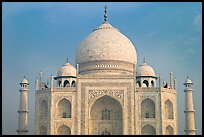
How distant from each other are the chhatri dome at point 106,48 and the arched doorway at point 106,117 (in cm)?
220

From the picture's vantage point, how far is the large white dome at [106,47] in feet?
66.1

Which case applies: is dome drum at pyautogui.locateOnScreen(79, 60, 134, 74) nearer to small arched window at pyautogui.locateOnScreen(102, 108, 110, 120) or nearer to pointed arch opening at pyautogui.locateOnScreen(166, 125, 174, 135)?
small arched window at pyautogui.locateOnScreen(102, 108, 110, 120)

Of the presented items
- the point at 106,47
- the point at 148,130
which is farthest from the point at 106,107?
the point at 106,47

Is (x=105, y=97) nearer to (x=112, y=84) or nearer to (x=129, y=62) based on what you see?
(x=112, y=84)

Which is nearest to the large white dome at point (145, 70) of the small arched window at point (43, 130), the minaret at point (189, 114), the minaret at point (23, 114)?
the minaret at point (189, 114)

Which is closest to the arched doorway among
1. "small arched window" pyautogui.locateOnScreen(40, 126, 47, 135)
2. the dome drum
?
the dome drum

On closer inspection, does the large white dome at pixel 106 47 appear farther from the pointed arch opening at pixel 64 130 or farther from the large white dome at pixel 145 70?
the pointed arch opening at pixel 64 130

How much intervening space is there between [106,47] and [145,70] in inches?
90.6

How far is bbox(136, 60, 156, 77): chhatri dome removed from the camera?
65.7ft

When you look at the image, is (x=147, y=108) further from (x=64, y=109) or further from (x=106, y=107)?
(x=64, y=109)

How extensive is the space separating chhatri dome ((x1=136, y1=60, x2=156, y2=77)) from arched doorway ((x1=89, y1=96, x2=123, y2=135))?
2.36 meters

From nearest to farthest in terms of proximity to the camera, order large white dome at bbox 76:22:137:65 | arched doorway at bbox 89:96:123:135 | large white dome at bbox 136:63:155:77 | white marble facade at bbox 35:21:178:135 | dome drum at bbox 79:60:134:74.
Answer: white marble facade at bbox 35:21:178:135
arched doorway at bbox 89:96:123:135
dome drum at bbox 79:60:134:74
large white dome at bbox 136:63:155:77
large white dome at bbox 76:22:137:65

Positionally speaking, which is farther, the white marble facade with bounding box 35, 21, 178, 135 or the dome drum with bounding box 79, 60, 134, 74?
the dome drum with bounding box 79, 60, 134, 74

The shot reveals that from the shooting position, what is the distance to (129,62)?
20516 mm
